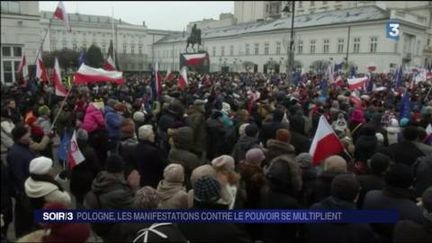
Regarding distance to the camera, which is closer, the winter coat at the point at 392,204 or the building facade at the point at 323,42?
the winter coat at the point at 392,204

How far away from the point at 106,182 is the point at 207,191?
1.52 meters

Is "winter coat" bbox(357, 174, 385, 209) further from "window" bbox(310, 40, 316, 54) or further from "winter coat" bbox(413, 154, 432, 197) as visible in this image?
"window" bbox(310, 40, 316, 54)

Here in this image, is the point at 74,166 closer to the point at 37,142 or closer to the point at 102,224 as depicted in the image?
the point at 37,142

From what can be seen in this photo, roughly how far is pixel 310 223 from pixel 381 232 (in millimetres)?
741

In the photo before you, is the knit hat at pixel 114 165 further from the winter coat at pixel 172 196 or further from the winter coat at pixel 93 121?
the winter coat at pixel 93 121

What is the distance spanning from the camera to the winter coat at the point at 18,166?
4988mm

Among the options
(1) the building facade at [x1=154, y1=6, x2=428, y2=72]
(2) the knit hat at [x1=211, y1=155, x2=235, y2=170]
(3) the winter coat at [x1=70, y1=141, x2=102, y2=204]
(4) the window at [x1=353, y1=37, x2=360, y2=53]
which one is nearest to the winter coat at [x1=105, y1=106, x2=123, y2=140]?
(3) the winter coat at [x1=70, y1=141, x2=102, y2=204]

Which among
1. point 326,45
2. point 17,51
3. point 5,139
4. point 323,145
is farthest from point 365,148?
point 326,45

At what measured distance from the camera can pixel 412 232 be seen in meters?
2.83

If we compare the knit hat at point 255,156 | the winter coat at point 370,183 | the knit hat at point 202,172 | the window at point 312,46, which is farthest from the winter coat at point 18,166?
the window at point 312,46

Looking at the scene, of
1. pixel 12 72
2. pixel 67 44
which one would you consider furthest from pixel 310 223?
pixel 67 44

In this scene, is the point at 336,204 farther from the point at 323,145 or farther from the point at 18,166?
the point at 18,166

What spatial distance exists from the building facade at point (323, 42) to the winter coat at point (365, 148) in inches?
1332

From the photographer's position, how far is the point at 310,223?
332cm
